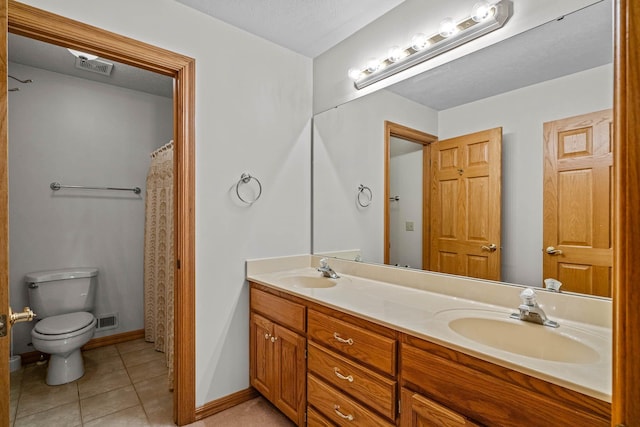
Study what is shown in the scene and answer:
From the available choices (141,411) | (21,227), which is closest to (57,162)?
(21,227)

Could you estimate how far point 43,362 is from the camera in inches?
99.0

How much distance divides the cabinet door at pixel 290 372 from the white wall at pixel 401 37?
5.08 ft

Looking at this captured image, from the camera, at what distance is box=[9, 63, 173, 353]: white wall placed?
2.52m

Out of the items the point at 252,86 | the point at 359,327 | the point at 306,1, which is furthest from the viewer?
the point at 252,86

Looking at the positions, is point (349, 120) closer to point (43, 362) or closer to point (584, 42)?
point (584, 42)

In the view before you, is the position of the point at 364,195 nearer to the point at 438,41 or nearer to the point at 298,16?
the point at 438,41

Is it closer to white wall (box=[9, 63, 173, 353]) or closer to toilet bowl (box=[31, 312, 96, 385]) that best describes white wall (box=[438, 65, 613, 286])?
toilet bowl (box=[31, 312, 96, 385])

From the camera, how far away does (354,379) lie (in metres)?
1.32

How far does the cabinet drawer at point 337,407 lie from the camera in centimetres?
125

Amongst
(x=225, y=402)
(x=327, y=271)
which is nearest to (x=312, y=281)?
(x=327, y=271)

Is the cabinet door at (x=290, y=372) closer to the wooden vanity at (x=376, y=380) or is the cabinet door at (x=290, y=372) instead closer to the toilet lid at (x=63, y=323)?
the wooden vanity at (x=376, y=380)

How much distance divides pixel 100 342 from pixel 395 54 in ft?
10.8

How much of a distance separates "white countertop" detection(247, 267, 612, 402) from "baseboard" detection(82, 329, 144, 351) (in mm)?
1752

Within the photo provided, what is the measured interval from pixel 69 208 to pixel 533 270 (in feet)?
11.0
